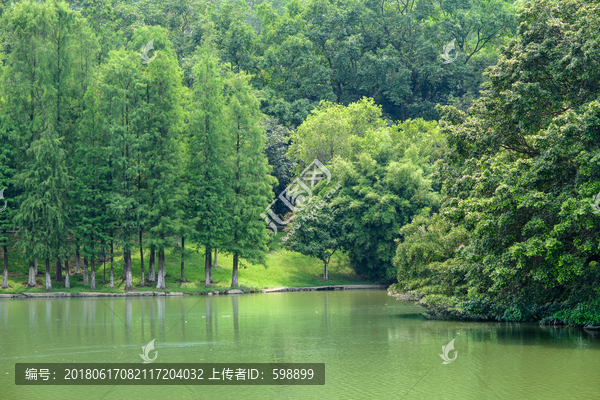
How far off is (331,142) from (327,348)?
1606 inches

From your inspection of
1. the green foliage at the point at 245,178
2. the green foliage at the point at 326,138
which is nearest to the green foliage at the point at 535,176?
the green foliage at the point at 245,178

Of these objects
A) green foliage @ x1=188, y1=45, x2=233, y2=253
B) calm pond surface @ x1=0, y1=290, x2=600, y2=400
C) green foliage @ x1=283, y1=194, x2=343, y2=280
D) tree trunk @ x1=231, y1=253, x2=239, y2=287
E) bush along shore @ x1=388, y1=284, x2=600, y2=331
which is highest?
green foliage @ x1=188, y1=45, x2=233, y2=253

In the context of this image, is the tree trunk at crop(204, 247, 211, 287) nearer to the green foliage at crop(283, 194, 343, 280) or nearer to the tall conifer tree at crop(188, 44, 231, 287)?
the tall conifer tree at crop(188, 44, 231, 287)

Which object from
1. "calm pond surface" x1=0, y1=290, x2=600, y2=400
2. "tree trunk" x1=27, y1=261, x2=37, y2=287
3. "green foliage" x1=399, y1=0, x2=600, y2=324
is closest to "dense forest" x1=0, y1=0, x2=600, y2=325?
"green foliage" x1=399, y1=0, x2=600, y2=324

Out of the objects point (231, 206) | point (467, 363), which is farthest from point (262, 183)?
point (467, 363)

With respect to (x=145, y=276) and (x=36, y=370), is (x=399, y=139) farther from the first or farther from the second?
(x=36, y=370)

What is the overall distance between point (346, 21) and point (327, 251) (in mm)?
36958

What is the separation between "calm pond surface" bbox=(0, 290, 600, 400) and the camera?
46.5 feet

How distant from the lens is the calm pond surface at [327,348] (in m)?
14.2

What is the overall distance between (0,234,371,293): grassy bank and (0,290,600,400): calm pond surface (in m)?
12.7

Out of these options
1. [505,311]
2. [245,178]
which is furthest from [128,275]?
[505,311]

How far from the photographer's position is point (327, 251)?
2167 inches

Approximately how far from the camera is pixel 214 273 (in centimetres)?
5200

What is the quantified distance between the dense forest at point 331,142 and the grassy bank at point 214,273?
1288 millimetres
